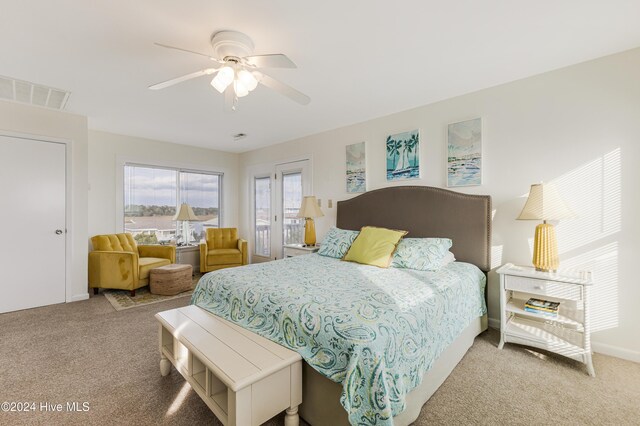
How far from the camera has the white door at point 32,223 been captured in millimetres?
3371

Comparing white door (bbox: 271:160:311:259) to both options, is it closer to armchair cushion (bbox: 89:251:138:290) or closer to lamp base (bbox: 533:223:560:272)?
armchair cushion (bbox: 89:251:138:290)

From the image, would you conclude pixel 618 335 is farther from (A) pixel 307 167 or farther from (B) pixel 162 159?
(B) pixel 162 159

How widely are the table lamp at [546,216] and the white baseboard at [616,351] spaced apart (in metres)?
0.74

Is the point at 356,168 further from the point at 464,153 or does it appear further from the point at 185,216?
the point at 185,216

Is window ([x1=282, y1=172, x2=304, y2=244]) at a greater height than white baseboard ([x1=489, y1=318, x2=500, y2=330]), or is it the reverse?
window ([x1=282, y1=172, x2=304, y2=244])

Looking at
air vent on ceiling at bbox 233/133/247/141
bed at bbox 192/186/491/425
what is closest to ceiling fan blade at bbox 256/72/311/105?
bed at bbox 192/186/491/425

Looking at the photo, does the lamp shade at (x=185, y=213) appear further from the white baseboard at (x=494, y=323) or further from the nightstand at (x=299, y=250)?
the white baseboard at (x=494, y=323)

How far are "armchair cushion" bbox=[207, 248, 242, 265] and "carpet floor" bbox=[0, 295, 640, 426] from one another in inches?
88.9

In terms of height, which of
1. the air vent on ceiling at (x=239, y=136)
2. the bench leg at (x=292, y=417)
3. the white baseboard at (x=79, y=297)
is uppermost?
the air vent on ceiling at (x=239, y=136)

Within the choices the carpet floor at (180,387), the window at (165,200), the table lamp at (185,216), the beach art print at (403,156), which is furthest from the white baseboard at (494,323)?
the window at (165,200)

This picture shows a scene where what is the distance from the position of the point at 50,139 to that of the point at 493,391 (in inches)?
206

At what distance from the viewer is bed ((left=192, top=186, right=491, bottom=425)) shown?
1.38 m

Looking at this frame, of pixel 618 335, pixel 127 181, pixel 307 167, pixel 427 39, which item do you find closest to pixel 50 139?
pixel 127 181

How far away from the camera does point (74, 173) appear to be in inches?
149
